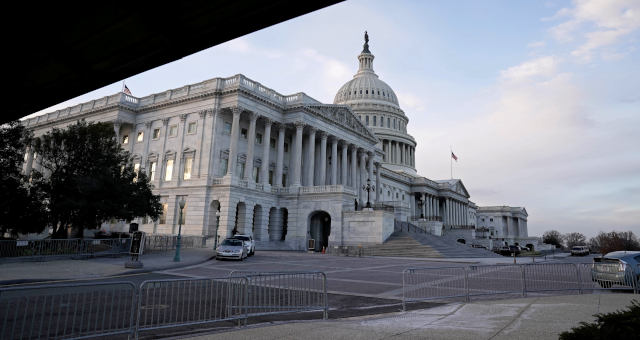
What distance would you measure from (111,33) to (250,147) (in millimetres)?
41856

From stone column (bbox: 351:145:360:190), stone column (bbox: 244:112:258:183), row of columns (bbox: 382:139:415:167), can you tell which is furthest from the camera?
row of columns (bbox: 382:139:415:167)

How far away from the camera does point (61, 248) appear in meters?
25.2

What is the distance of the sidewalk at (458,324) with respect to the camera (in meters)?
7.34

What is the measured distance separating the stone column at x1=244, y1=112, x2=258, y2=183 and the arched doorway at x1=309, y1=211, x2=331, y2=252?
9.07 meters

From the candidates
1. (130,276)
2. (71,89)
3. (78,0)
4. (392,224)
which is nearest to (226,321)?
(71,89)

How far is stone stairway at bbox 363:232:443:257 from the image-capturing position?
1558 inches

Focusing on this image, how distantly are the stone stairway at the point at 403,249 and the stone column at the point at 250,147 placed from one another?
15.5 meters

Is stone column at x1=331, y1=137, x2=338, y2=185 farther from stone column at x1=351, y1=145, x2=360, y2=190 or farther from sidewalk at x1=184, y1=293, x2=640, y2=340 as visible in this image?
sidewalk at x1=184, y1=293, x2=640, y2=340

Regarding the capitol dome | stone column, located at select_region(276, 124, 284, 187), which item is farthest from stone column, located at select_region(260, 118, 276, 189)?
the capitol dome

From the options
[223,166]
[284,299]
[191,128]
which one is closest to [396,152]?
[223,166]

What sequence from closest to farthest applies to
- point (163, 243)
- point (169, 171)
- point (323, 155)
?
point (163, 243) < point (169, 171) < point (323, 155)

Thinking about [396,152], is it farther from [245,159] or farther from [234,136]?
[234,136]

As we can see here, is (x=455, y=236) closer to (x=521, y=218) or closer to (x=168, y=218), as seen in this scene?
(x=168, y=218)

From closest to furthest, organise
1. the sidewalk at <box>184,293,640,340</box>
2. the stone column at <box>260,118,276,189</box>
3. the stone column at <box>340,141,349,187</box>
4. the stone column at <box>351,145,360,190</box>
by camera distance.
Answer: the sidewalk at <box>184,293,640,340</box> → the stone column at <box>260,118,276,189</box> → the stone column at <box>340,141,349,187</box> → the stone column at <box>351,145,360,190</box>
